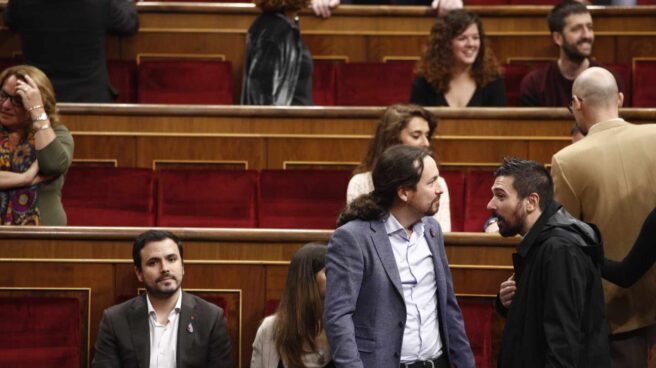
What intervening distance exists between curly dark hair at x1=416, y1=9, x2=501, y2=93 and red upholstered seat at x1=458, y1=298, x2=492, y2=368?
78 centimetres

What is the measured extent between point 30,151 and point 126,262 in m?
0.29

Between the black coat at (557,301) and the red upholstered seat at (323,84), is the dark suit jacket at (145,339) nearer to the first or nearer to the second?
the black coat at (557,301)

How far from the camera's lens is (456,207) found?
7.34 ft

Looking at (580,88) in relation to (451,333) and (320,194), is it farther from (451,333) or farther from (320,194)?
(320,194)

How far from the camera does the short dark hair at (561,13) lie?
8.25 ft

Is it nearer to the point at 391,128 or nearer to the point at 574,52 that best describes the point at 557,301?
the point at 391,128

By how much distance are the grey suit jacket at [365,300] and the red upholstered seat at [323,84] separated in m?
1.33

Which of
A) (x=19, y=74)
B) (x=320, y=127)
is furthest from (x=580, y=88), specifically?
(x=19, y=74)

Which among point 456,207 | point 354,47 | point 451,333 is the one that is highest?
point 354,47

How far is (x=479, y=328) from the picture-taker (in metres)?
1.79

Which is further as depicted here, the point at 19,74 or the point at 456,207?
the point at 456,207

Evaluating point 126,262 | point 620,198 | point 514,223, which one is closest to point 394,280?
point 514,223

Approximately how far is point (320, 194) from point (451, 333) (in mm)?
761

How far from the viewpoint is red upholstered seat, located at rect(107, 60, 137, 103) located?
2.77m
